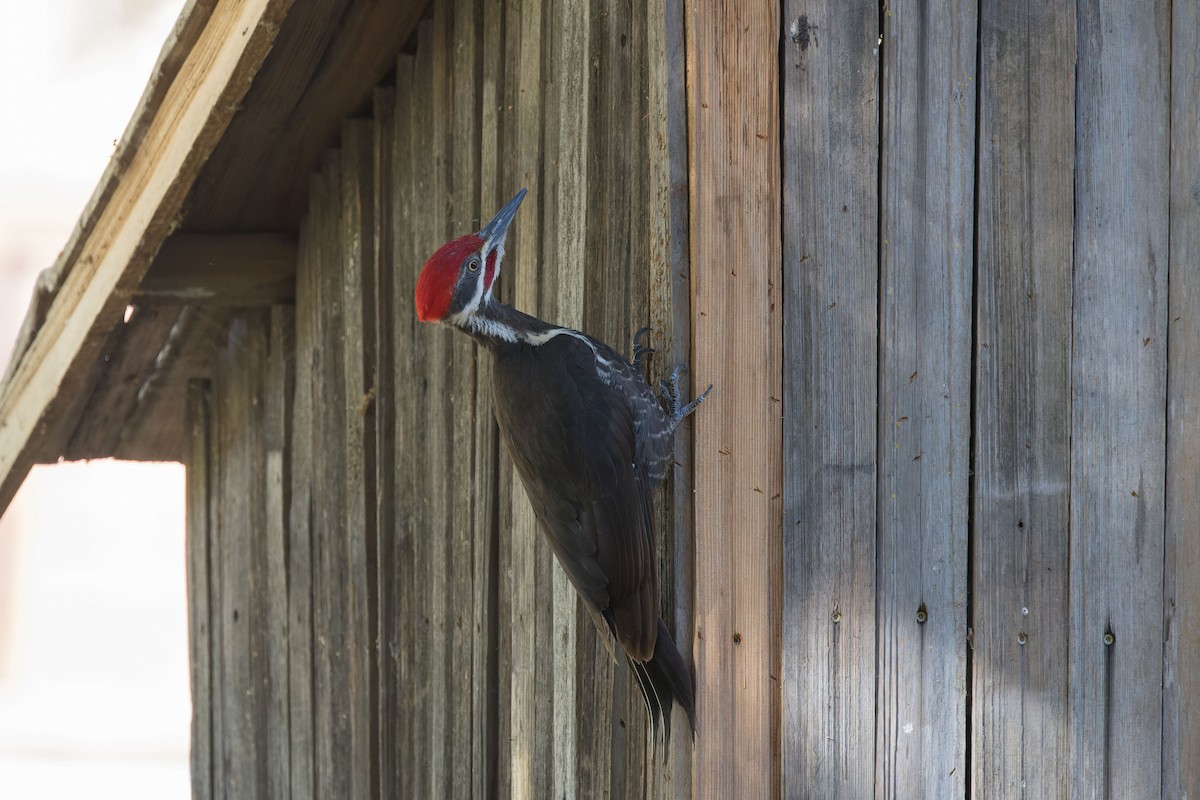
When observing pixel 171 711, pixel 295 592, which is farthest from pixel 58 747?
pixel 295 592

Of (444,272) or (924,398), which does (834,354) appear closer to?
(924,398)

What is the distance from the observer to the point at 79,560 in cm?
1221

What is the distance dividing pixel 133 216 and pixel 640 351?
62.8 inches

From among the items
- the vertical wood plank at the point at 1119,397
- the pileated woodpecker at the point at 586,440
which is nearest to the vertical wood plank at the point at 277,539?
the pileated woodpecker at the point at 586,440

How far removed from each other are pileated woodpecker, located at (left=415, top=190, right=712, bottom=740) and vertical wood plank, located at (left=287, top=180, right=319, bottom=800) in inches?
51.5

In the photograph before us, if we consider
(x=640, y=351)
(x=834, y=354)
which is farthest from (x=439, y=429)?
(x=834, y=354)

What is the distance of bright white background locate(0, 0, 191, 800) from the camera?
11023mm

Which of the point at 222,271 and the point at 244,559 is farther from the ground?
the point at 222,271

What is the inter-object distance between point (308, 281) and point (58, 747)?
8186 millimetres

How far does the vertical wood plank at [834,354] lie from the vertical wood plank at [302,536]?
6.95ft

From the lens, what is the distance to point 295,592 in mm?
4352

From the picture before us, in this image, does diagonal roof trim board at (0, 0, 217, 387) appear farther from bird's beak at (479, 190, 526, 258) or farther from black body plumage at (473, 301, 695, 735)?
black body plumage at (473, 301, 695, 735)

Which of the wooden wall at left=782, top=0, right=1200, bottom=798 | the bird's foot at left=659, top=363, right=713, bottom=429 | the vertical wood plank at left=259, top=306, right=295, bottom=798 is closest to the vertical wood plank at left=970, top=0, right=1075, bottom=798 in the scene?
the wooden wall at left=782, top=0, right=1200, bottom=798

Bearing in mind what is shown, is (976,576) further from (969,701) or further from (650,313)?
(650,313)
